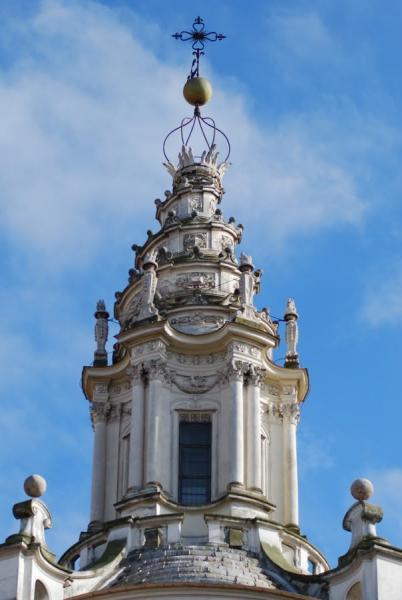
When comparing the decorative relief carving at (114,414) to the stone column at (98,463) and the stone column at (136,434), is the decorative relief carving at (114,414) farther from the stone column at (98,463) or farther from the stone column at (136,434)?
the stone column at (136,434)

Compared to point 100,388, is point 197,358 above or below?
above

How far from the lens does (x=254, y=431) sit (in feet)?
151

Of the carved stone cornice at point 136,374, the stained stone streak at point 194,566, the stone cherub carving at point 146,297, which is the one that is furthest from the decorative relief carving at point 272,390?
the stained stone streak at point 194,566

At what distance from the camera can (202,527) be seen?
43438 millimetres

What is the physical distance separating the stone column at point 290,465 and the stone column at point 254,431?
1.38 metres

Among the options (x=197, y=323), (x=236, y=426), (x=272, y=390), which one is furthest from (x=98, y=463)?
(x=272, y=390)

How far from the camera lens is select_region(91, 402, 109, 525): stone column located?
46.5m

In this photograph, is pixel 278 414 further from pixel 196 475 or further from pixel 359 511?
pixel 359 511

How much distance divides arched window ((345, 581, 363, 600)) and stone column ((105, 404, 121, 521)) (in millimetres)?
8200

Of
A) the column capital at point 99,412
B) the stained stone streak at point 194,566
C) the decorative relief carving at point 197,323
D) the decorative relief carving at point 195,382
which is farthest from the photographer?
the column capital at point 99,412

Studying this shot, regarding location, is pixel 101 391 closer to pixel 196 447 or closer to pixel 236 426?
→ pixel 196 447

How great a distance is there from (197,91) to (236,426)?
42.3 feet

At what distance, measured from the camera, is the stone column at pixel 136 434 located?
45.0 meters

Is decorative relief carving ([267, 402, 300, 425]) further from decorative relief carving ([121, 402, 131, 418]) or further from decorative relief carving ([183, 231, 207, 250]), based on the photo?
decorative relief carving ([183, 231, 207, 250])
